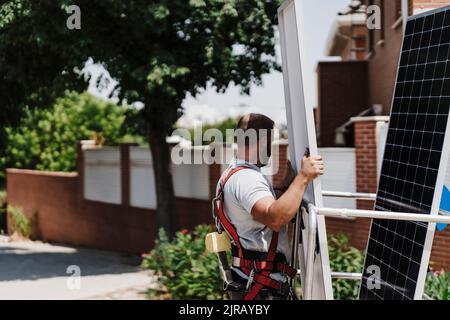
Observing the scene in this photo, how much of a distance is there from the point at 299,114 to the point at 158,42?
6.83m

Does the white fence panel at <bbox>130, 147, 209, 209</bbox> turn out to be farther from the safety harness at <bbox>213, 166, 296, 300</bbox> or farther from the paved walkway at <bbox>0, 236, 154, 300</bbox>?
the safety harness at <bbox>213, 166, 296, 300</bbox>

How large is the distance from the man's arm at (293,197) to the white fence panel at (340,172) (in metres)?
6.18

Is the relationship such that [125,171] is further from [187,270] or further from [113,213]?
[187,270]

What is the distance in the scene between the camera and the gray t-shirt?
3.27 metres

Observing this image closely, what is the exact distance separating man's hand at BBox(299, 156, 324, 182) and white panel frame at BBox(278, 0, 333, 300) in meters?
0.04

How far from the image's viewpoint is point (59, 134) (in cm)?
1931

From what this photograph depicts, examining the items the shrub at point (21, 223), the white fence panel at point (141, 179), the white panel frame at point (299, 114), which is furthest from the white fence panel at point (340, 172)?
the shrub at point (21, 223)

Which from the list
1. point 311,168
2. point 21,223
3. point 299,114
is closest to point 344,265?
point 299,114

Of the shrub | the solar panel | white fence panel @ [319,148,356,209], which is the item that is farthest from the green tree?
the shrub

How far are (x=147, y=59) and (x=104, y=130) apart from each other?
1003 centimetres

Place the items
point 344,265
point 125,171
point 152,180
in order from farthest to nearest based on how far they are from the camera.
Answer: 1. point 125,171
2. point 152,180
3. point 344,265

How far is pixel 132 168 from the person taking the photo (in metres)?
13.9
